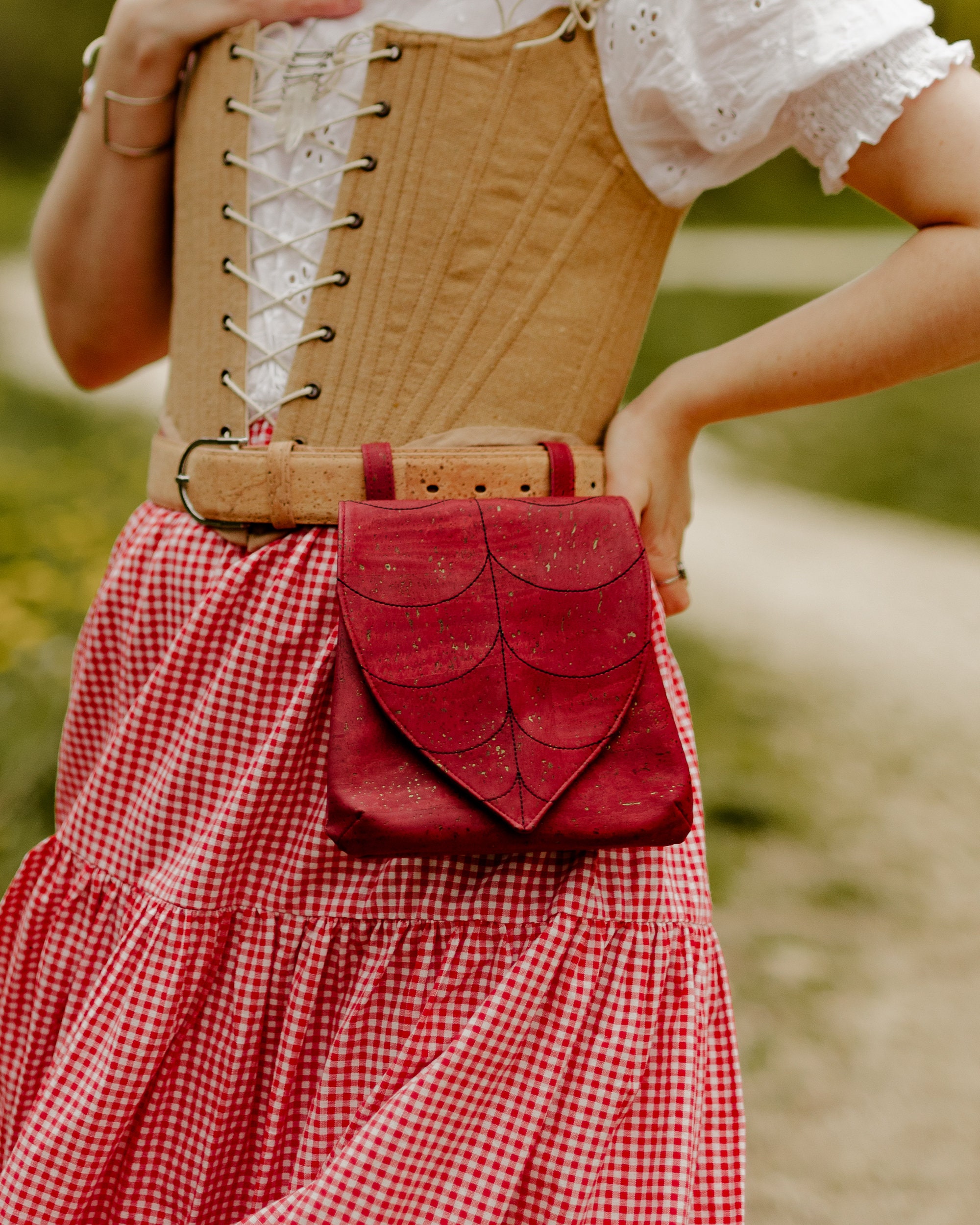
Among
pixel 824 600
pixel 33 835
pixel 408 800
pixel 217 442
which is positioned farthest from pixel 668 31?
pixel 824 600

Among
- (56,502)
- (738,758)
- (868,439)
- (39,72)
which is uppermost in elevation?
(39,72)

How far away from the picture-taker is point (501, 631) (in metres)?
0.85

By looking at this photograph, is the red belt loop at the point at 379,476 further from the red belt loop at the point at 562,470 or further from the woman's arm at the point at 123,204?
the woman's arm at the point at 123,204

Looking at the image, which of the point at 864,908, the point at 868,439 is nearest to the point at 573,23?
the point at 864,908

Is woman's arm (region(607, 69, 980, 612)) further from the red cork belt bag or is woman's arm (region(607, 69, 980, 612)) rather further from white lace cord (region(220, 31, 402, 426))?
white lace cord (region(220, 31, 402, 426))

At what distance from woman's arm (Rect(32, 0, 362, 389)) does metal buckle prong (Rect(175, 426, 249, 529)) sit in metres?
0.27

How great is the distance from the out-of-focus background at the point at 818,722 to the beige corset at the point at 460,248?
1.55 m

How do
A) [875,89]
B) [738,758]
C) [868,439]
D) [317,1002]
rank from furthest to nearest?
[868,439] < [738,758] < [317,1002] < [875,89]

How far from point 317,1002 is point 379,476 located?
1.45 feet

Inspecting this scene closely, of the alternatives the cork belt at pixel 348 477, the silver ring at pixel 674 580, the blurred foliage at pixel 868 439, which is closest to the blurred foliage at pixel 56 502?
the cork belt at pixel 348 477

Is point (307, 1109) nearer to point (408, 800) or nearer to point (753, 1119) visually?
point (408, 800)

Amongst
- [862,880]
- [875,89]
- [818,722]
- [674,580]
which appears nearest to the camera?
[875,89]

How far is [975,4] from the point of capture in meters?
12.4

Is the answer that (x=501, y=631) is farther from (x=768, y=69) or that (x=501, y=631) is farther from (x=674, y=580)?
(x=768, y=69)
